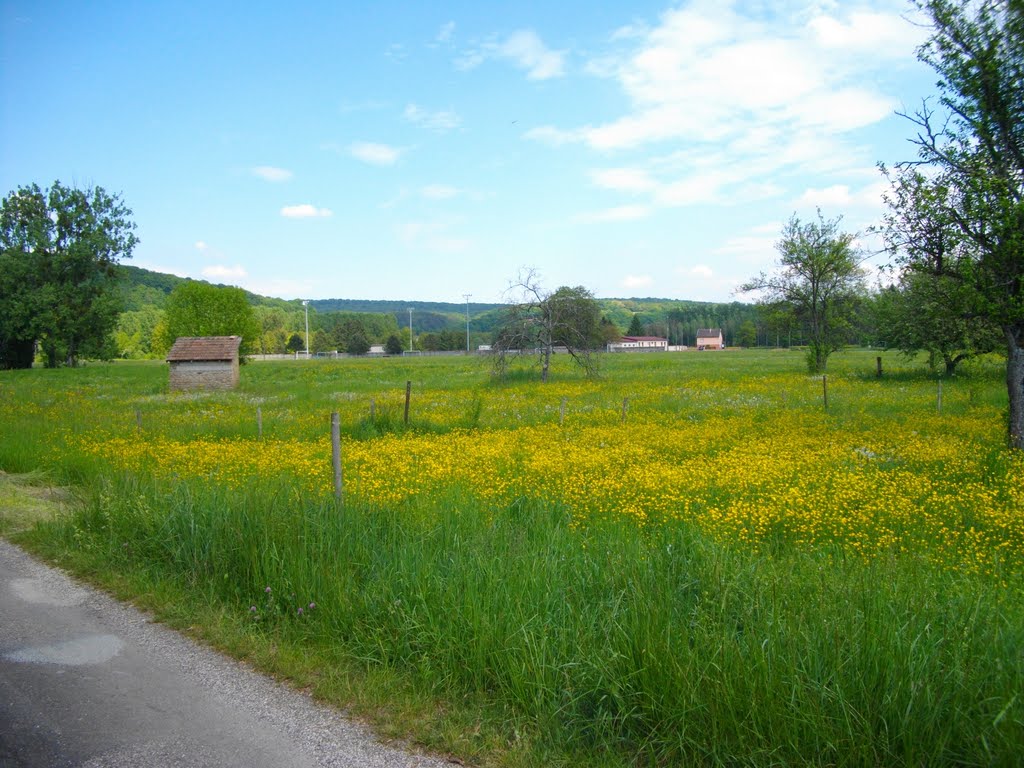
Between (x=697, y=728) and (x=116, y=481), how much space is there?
8442mm

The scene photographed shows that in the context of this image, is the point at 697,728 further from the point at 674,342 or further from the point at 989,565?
the point at 674,342

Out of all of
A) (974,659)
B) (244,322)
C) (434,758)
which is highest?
(244,322)

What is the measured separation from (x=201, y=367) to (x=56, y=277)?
35708 millimetres

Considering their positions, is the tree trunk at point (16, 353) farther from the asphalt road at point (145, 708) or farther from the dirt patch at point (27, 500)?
the asphalt road at point (145, 708)

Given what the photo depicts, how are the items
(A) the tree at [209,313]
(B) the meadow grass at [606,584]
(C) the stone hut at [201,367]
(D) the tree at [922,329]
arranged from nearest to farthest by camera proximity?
(B) the meadow grass at [606,584], (D) the tree at [922,329], (C) the stone hut at [201,367], (A) the tree at [209,313]

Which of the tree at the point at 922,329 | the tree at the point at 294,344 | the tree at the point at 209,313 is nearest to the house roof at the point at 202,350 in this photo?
the tree at the point at 922,329

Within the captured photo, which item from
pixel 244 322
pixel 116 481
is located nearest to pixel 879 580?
pixel 116 481

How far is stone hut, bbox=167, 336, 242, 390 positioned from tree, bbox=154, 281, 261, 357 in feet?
117

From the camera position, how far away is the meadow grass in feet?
12.7

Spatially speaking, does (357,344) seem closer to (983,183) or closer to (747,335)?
(747,335)

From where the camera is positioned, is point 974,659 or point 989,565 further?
point 989,565

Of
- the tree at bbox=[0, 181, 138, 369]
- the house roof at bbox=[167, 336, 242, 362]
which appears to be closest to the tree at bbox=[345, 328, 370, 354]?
the tree at bbox=[0, 181, 138, 369]

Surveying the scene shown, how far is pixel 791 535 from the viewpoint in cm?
727

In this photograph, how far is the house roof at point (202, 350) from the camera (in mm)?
36375
